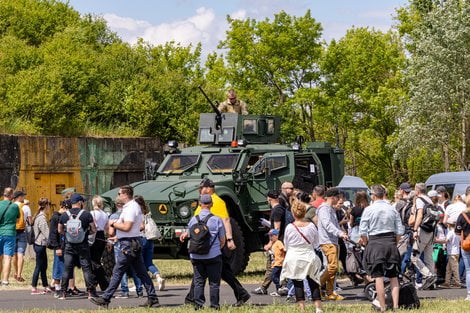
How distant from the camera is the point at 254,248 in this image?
73.4 feet

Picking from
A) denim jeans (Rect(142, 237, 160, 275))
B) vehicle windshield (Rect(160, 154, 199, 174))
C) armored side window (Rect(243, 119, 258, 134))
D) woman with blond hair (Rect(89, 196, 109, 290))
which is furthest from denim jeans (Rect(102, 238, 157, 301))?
armored side window (Rect(243, 119, 258, 134))

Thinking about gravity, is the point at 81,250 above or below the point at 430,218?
below

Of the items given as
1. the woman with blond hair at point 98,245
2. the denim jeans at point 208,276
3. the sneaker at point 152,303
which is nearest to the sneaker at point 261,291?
the woman with blond hair at point 98,245

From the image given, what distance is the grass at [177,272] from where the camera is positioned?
820 inches

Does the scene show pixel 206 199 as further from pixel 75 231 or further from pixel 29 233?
pixel 29 233

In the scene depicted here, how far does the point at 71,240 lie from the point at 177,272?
7.31 metres

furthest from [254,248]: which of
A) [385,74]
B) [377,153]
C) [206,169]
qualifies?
[377,153]

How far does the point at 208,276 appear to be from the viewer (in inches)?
565

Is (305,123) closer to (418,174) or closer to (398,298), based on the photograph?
(418,174)

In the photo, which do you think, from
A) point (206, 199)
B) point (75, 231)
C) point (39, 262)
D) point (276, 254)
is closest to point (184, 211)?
point (39, 262)

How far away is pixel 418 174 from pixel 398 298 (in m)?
51.7

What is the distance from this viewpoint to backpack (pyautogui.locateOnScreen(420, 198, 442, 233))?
60.4 ft

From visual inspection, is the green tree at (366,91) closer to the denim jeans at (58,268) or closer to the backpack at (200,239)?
the denim jeans at (58,268)

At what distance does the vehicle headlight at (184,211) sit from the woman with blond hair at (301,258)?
22.9 feet
